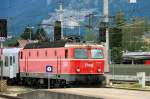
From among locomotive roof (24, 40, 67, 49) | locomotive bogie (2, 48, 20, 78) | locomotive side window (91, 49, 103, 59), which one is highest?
locomotive roof (24, 40, 67, 49)

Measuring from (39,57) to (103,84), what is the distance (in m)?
5.91

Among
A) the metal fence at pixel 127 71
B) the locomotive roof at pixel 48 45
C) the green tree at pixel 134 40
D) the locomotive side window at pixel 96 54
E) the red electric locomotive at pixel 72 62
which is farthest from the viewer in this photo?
Answer: the green tree at pixel 134 40

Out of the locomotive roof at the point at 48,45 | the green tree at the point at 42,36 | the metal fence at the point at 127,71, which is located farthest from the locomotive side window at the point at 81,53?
the metal fence at the point at 127,71

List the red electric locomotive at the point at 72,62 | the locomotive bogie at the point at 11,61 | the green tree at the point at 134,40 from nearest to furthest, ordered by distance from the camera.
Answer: the red electric locomotive at the point at 72,62, the locomotive bogie at the point at 11,61, the green tree at the point at 134,40

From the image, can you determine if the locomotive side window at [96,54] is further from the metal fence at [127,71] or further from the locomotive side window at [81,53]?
the metal fence at [127,71]

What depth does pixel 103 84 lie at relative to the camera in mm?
36375

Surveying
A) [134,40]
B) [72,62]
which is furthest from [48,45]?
[134,40]

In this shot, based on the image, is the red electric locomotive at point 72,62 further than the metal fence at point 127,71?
No

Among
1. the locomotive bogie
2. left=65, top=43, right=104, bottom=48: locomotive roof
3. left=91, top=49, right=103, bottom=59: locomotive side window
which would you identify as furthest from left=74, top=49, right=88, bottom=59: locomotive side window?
the locomotive bogie

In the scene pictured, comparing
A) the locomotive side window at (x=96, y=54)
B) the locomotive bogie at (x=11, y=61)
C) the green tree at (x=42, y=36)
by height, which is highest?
the green tree at (x=42, y=36)

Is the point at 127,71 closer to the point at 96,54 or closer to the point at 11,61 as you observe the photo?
the point at 11,61

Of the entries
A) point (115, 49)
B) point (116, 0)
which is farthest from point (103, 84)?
point (116, 0)

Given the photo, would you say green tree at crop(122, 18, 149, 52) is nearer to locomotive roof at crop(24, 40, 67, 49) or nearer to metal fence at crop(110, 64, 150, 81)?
metal fence at crop(110, 64, 150, 81)

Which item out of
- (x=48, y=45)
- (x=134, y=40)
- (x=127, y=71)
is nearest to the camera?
(x=48, y=45)
